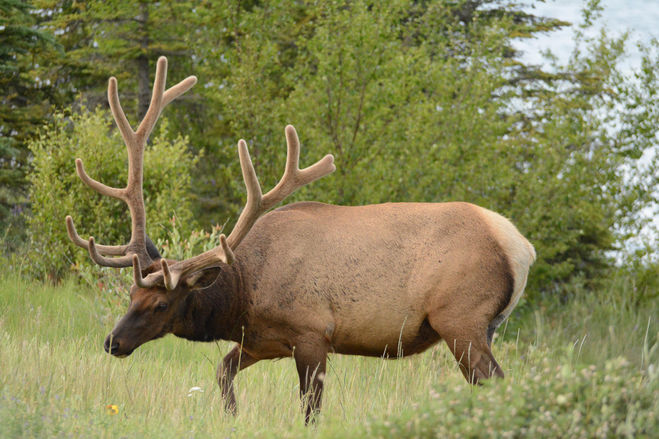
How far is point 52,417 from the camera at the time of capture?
12.3ft

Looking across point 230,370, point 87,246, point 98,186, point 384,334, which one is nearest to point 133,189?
point 98,186

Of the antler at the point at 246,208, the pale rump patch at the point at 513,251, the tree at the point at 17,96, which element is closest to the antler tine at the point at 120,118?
the antler at the point at 246,208

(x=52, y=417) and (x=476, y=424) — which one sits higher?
(x=476, y=424)

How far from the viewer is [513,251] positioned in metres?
5.14

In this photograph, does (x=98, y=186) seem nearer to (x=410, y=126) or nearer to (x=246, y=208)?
(x=246, y=208)

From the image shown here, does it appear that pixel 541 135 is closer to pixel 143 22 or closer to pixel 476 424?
pixel 143 22

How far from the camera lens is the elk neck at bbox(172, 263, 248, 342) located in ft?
16.6

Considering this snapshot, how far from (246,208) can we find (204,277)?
1.66 ft

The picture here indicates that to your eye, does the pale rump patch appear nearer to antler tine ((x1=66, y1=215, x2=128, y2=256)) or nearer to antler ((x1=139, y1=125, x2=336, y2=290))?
antler ((x1=139, y1=125, x2=336, y2=290))

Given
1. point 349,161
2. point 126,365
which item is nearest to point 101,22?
point 349,161

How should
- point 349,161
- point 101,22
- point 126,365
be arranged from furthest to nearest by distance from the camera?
point 101,22
point 349,161
point 126,365

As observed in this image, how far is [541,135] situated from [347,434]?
1233cm

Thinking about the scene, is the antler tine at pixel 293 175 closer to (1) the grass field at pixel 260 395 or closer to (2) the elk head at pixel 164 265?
(2) the elk head at pixel 164 265

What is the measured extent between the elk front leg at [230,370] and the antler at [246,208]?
2.19ft
